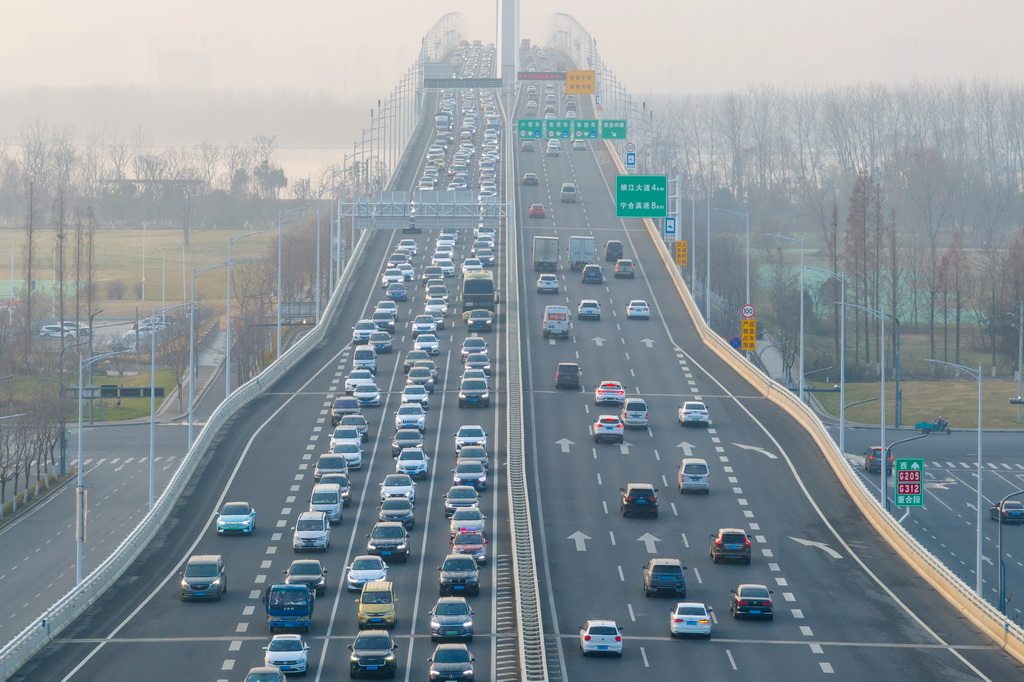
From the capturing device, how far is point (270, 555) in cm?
5716

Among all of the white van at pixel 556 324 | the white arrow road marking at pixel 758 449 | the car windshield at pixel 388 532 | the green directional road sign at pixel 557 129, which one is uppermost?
the green directional road sign at pixel 557 129

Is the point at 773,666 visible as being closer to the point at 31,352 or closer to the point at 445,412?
the point at 445,412

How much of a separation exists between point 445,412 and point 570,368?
8094 mm

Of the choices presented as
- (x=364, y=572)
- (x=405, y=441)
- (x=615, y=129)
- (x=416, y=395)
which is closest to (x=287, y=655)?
(x=364, y=572)

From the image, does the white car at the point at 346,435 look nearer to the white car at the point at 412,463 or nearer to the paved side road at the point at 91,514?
the white car at the point at 412,463

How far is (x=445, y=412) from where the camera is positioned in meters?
78.5

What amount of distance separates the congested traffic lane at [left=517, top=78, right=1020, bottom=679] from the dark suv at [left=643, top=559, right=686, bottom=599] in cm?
38

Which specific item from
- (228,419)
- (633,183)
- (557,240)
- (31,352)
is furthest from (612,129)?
(228,419)

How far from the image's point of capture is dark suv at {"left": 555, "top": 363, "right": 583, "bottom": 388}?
274 feet

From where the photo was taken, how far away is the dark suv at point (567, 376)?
274ft

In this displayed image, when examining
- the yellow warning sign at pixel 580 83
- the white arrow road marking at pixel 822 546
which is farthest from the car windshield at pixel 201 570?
the yellow warning sign at pixel 580 83

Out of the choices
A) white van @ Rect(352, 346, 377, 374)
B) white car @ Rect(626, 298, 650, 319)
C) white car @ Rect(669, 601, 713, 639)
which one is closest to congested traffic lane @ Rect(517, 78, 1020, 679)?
white car @ Rect(669, 601, 713, 639)

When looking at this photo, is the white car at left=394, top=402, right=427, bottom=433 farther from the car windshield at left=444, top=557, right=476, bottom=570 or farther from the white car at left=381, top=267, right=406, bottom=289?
the white car at left=381, top=267, right=406, bottom=289

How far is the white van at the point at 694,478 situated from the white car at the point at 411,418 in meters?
13.6
